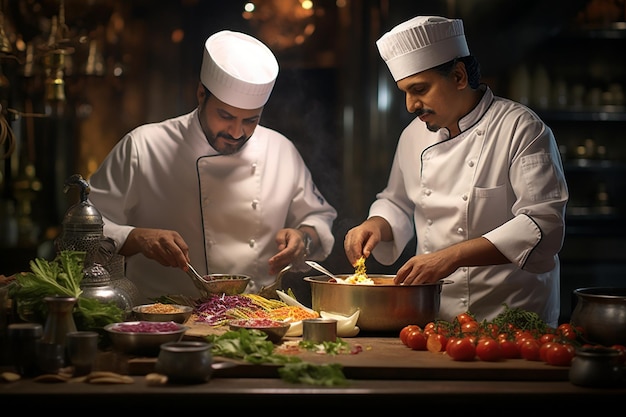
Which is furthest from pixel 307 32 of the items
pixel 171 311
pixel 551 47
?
pixel 171 311

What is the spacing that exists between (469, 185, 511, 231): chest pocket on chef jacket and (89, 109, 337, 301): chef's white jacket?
87 centimetres

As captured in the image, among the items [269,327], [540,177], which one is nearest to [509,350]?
[269,327]

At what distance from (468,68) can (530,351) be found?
1512mm

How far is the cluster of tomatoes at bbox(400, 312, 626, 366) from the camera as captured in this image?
8.53 feet

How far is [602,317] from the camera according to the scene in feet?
9.10

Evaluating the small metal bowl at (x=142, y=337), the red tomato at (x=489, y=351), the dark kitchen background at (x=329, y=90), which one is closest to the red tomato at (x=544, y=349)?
the red tomato at (x=489, y=351)

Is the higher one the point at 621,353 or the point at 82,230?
the point at 82,230

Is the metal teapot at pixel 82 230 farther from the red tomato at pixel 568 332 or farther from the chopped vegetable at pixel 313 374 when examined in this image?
the red tomato at pixel 568 332

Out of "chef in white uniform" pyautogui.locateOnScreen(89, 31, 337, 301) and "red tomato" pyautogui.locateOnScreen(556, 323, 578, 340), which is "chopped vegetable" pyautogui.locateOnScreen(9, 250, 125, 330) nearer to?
"chef in white uniform" pyautogui.locateOnScreen(89, 31, 337, 301)

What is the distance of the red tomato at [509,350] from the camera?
8.76 feet

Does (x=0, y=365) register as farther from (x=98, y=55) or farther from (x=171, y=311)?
(x=98, y=55)
